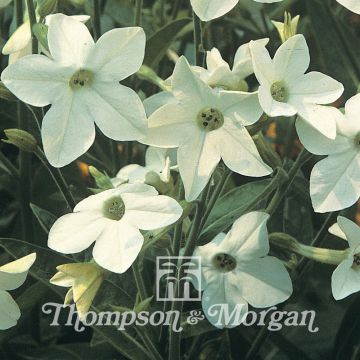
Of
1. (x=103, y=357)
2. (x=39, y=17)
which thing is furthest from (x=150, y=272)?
(x=39, y=17)

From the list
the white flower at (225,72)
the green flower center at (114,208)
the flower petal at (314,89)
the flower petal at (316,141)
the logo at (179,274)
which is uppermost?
the flower petal at (314,89)

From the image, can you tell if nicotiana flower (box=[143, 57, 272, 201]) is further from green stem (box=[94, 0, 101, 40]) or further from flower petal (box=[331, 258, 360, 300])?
green stem (box=[94, 0, 101, 40])

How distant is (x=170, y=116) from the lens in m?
0.66

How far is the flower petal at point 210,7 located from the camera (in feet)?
2.18

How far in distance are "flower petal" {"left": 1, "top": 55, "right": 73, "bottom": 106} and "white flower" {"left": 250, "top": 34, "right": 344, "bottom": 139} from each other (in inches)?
6.1

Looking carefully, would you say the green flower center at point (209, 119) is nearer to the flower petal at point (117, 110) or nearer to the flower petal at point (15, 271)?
the flower petal at point (117, 110)

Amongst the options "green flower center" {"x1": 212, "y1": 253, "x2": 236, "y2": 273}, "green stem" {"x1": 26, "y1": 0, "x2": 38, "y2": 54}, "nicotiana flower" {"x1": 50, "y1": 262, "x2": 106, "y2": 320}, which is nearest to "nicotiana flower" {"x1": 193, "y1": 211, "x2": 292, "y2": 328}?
"green flower center" {"x1": 212, "y1": 253, "x2": 236, "y2": 273}

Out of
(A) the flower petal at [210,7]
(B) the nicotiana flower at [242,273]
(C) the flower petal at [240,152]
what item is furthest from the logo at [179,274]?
(A) the flower petal at [210,7]

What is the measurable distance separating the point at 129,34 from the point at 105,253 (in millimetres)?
175

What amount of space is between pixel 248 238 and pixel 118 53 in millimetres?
193

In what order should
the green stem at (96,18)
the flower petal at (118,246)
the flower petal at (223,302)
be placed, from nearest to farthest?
the flower petal at (118,246), the flower petal at (223,302), the green stem at (96,18)

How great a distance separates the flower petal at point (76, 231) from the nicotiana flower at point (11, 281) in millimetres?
31

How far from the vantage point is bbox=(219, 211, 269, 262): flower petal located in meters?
0.70

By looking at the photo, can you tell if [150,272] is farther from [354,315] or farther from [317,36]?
[317,36]
